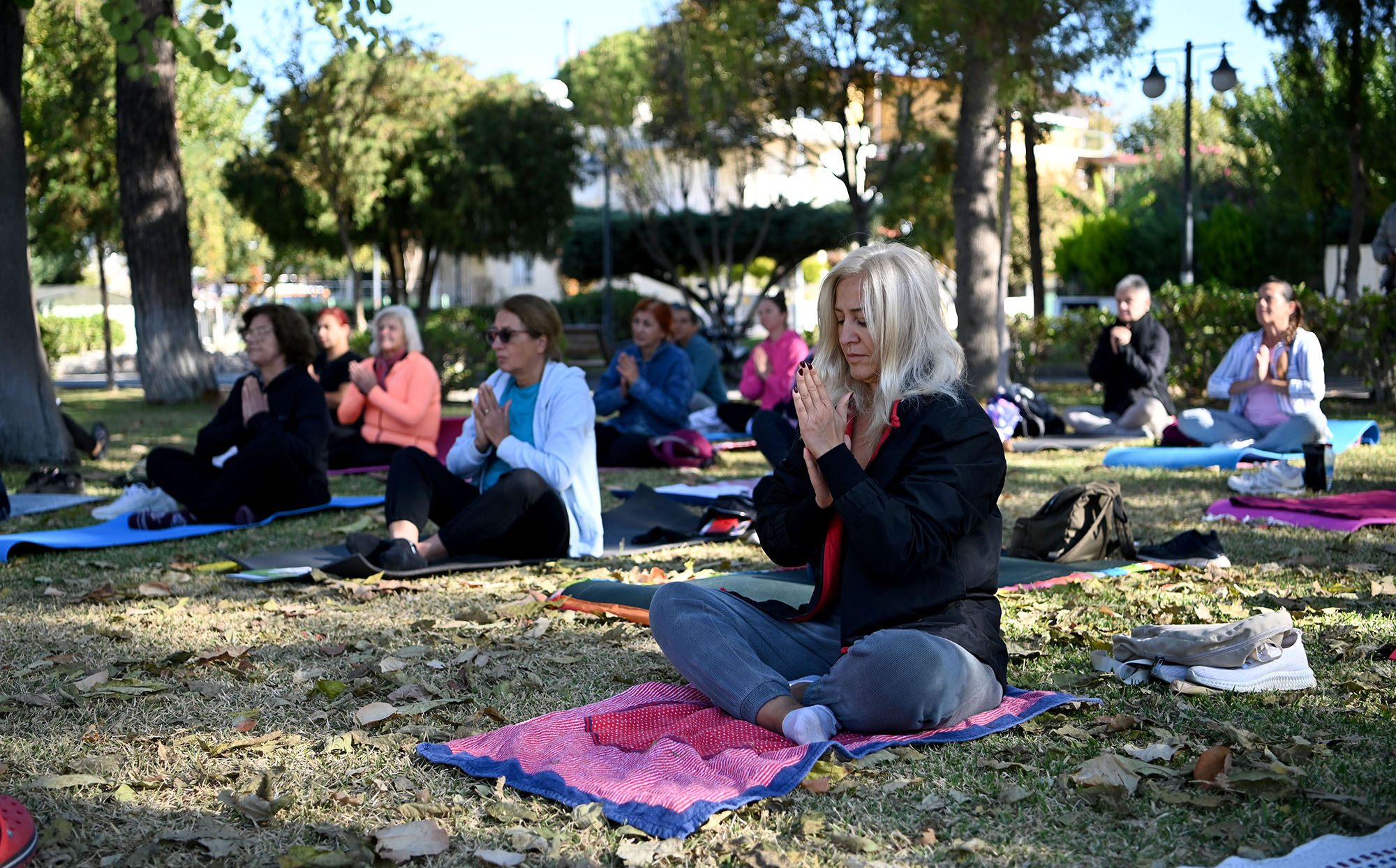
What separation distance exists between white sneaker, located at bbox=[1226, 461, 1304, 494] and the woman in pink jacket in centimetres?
376

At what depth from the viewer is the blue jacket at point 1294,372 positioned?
9.79 meters

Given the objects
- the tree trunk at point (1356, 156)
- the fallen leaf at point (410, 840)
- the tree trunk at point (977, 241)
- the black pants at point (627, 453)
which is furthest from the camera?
the tree trunk at point (1356, 156)

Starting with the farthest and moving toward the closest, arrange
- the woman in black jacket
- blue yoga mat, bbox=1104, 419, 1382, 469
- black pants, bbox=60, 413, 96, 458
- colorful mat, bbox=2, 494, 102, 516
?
black pants, bbox=60, 413, 96, 458 → blue yoga mat, bbox=1104, 419, 1382, 469 → colorful mat, bbox=2, 494, 102, 516 → the woman in black jacket

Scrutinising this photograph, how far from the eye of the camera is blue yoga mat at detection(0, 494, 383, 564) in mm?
6840

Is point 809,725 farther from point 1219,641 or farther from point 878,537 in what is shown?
point 1219,641

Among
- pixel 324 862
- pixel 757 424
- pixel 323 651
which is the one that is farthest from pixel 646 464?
pixel 324 862

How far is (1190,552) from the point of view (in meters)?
6.21

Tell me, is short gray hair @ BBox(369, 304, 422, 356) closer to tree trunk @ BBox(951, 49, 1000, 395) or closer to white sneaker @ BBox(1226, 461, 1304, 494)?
white sneaker @ BBox(1226, 461, 1304, 494)

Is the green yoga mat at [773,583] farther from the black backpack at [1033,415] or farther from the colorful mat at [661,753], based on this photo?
the black backpack at [1033,415]

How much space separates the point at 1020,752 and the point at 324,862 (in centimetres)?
183

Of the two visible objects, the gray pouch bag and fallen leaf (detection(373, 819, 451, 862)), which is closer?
fallen leaf (detection(373, 819, 451, 862))

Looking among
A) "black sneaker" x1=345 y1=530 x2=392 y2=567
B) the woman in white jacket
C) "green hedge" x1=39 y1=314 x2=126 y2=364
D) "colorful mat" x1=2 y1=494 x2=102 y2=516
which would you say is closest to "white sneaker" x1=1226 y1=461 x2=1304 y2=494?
the woman in white jacket

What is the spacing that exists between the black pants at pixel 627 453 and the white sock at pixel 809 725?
729 cm

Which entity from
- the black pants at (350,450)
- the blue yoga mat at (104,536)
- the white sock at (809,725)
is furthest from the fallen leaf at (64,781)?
the black pants at (350,450)
